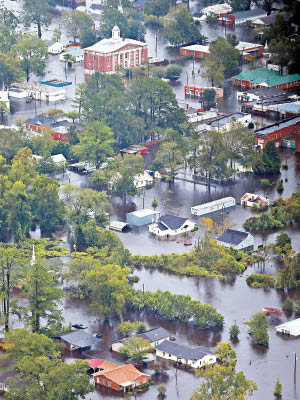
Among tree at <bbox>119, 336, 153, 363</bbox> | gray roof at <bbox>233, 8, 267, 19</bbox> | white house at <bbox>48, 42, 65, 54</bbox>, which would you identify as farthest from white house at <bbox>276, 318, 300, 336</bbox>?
gray roof at <bbox>233, 8, 267, 19</bbox>

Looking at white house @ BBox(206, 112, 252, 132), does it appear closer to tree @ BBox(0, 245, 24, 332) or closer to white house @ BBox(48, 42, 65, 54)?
white house @ BBox(48, 42, 65, 54)

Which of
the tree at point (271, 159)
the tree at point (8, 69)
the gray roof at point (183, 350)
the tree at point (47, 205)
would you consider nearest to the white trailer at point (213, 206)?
the tree at point (271, 159)

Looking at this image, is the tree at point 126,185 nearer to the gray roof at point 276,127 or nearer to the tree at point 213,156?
the tree at point 213,156

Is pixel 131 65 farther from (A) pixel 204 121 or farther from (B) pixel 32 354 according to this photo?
(B) pixel 32 354

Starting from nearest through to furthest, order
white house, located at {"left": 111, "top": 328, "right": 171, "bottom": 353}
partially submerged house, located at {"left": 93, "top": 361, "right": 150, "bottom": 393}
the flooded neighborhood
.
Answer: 1. partially submerged house, located at {"left": 93, "top": 361, "right": 150, "bottom": 393}
2. the flooded neighborhood
3. white house, located at {"left": 111, "top": 328, "right": 171, "bottom": 353}

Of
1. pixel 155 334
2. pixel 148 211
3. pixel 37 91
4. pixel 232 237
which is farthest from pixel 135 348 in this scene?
pixel 37 91
